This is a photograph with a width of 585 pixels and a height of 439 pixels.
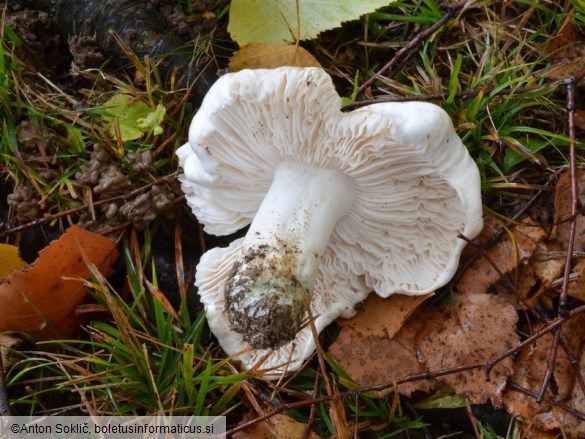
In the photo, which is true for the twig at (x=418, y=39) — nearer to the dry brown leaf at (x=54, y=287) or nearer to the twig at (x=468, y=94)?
the twig at (x=468, y=94)

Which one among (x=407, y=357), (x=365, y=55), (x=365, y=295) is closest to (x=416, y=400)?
(x=407, y=357)

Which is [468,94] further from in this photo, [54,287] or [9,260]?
[9,260]

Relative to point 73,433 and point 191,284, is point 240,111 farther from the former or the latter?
point 73,433

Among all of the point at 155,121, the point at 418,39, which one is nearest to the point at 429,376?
the point at 418,39

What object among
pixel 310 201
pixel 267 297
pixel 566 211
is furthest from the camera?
pixel 566 211

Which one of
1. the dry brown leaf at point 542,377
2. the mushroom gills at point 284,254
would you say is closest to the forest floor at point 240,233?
the dry brown leaf at point 542,377
